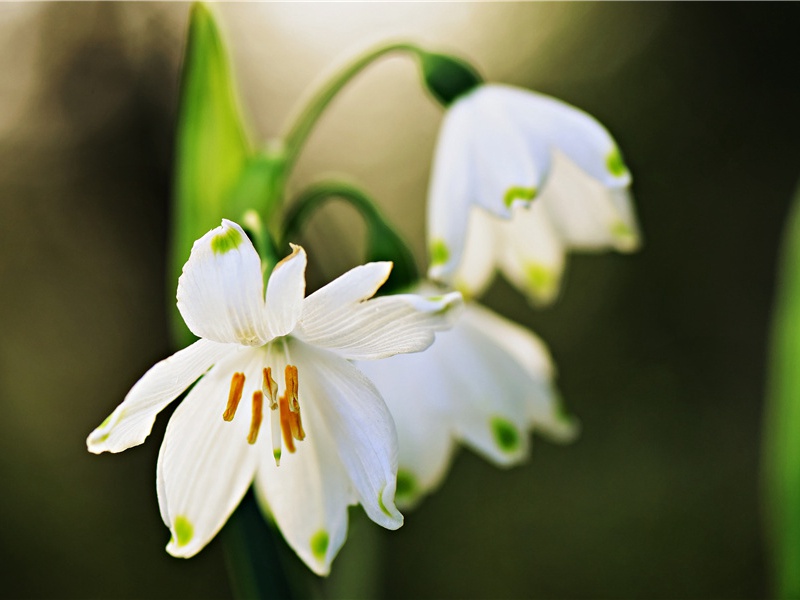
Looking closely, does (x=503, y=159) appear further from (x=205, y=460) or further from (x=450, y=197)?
(x=205, y=460)

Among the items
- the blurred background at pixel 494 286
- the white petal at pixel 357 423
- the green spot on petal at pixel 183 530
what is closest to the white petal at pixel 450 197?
the white petal at pixel 357 423

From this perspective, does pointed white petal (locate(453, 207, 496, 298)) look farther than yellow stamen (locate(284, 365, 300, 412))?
Yes

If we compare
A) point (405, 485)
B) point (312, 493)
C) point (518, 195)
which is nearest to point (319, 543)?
point (312, 493)

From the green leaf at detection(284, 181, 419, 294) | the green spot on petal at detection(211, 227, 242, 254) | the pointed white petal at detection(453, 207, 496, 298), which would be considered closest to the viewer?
the green spot on petal at detection(211, 227, 242, 254)

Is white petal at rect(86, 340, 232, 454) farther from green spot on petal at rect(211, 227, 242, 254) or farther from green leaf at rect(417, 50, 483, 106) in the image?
green leaf at rect(417, 50, 483, 106)

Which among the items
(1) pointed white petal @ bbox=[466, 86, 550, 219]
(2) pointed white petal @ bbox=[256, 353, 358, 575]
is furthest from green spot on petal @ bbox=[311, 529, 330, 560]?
(1) pointed white petal @ bbox=[466, 86, 550, 219]

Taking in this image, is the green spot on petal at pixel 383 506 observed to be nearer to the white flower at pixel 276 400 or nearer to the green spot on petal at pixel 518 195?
the white flower at pixel 276 400

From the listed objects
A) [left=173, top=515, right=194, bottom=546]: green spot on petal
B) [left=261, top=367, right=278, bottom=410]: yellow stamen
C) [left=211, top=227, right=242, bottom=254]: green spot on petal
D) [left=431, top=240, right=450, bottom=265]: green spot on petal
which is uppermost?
[left=211, top=227, right=242, bottom=254]: green spot on petal
